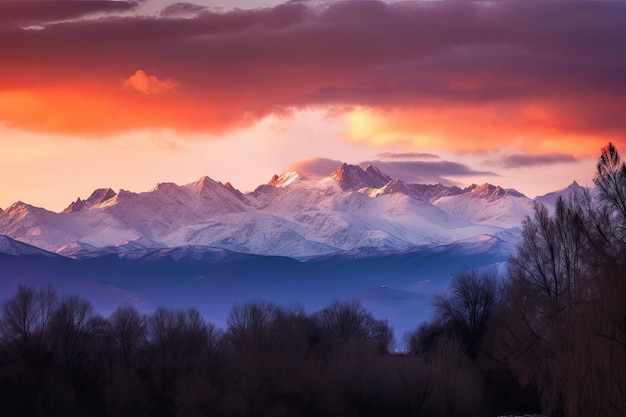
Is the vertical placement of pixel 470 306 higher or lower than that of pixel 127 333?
higher

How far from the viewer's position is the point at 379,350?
312ft

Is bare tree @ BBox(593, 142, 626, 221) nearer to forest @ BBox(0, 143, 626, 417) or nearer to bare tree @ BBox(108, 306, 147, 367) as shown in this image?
forest @ BBox(0, 143, 626, 417)

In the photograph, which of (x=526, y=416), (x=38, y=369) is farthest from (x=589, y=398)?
(x=38, y=369)

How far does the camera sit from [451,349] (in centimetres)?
7662

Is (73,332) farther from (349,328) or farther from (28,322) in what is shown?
(349,328)

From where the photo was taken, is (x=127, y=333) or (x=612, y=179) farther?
(x=127, y=333)

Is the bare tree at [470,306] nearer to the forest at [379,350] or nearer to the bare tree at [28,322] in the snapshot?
the forest at [379,350]

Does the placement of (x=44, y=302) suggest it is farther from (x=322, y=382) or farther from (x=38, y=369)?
(x=322, y=382)

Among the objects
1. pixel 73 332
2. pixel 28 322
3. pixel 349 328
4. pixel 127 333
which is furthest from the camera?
pixel 349 328

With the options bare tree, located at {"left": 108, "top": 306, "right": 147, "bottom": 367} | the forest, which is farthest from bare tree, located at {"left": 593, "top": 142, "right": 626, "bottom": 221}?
bare tree, located at {"left": 108, "top": 306, "right": 147, "bottom": 367}

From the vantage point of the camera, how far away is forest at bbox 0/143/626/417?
3941 cm

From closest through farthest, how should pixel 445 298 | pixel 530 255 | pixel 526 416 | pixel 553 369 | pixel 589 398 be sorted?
pixel 589 398 → pixel 553 369 → pixel 530 255 → pixel 526 416 → pixel 445 298

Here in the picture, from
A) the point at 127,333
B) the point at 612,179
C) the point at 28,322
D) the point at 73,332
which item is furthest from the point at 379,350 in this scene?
the point at 612,179

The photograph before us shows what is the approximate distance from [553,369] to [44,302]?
61189 mm
